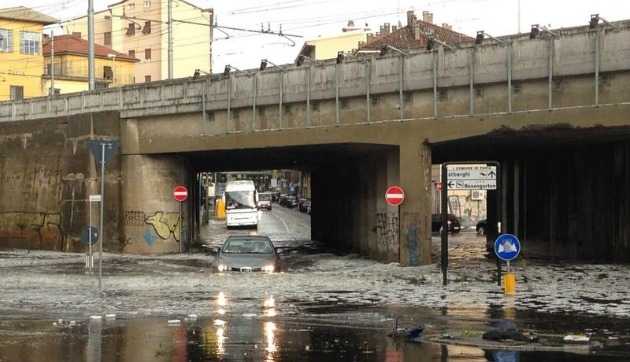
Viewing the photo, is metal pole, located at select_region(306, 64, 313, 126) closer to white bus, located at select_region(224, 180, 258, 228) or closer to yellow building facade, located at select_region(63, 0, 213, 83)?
white bus, located at select_region(224, 180, 258, 228)

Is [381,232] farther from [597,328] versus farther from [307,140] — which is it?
[597,328]

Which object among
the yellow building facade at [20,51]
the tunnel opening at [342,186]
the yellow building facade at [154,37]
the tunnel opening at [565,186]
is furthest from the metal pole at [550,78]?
the yellow building facade at [154,37]

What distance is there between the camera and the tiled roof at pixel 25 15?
75.4 meters

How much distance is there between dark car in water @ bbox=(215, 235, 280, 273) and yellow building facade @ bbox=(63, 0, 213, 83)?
7030 centimetres

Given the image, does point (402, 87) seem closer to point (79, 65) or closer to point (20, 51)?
point (20, 51)

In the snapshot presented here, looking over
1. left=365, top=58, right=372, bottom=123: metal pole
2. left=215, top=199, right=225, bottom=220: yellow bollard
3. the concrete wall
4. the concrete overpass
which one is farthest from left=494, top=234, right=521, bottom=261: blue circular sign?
left=215, top=199, right=225, bottom=220: yellow bollard

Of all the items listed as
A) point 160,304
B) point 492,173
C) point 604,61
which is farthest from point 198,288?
point 604,61

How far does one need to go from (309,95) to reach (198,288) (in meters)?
11.2

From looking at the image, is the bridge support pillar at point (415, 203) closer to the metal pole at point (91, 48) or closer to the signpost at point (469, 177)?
the signpost at point (469, 177)

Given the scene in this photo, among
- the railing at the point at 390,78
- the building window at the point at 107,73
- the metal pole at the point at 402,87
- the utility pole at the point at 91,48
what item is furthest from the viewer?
the building window at the point at 107,73

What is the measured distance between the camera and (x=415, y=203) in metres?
27.5

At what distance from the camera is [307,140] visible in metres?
30.1

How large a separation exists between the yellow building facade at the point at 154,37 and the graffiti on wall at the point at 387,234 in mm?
65030

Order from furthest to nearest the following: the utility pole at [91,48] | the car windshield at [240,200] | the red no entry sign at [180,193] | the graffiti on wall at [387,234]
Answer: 1. the car windshield at [240,200]
2. the utility pole at [91,48]
3. the red no entry sign at [180,193]
4. the graffiti on wall at [387,234]
